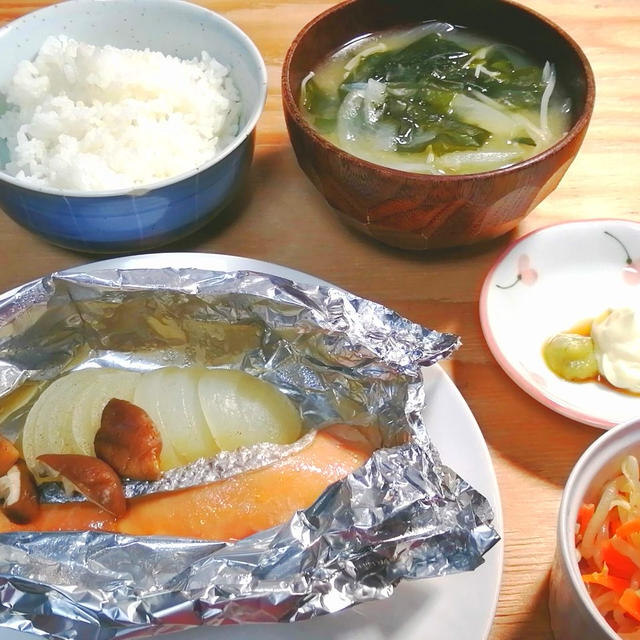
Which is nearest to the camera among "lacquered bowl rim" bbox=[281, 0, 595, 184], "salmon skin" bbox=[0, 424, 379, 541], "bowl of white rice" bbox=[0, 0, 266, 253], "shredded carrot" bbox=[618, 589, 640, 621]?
"shredded carrot" bbox=[618, 589, 640, 621]

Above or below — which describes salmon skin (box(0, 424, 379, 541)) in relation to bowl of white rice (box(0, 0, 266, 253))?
below

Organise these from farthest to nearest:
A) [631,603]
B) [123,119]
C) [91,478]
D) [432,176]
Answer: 1. [123,119]
2. [432,176]
3. [91,478]
4. [631,603]

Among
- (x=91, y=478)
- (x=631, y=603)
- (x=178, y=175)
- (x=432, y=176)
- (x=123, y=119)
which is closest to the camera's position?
(x=631, y=603)

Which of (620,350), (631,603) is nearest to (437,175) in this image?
(620,350)

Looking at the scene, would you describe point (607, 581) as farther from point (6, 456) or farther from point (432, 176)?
point (6, 456)

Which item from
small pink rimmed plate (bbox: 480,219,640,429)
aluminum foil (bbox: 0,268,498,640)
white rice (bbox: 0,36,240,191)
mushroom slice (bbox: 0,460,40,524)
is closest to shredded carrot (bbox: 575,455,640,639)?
aluminum foil (bbox: 0,268,498,640)

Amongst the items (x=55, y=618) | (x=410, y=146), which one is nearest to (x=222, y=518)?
(x=55, y=618)

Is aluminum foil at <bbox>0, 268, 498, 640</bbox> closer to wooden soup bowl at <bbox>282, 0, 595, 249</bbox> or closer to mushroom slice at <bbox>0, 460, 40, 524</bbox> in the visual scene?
mushroom slice at <bbox>0, 460, 40, 524</bbox>
